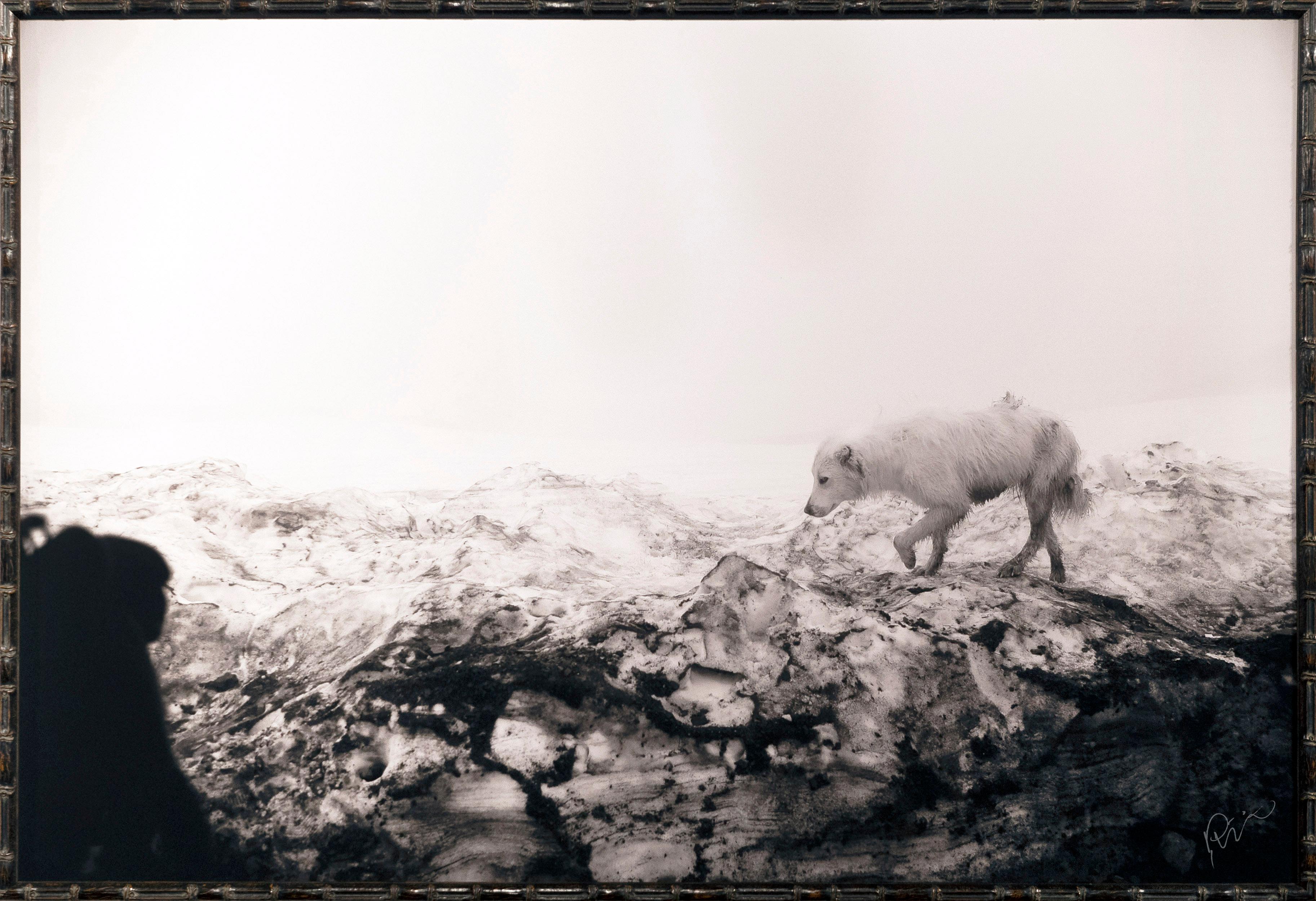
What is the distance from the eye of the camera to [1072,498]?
2035 mm

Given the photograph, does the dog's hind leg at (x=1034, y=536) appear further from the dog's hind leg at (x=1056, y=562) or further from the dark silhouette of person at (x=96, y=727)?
the dark silhouette of person at (x=96, y=727)

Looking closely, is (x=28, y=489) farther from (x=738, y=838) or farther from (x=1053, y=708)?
(x=1053, y=708)

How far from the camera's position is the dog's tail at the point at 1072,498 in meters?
2.03

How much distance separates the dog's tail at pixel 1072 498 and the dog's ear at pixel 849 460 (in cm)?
52

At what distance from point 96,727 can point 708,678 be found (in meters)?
1.62

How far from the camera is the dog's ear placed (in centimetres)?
205

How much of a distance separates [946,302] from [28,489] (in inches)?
98.6

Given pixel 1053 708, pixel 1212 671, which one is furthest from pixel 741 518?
pixel 1212 671

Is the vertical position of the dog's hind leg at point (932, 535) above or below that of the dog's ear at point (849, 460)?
below

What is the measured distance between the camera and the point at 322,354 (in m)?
2.07
